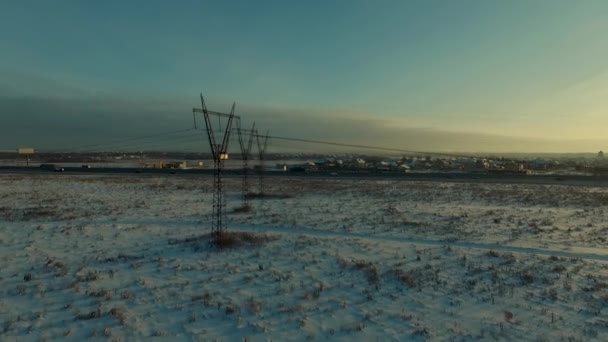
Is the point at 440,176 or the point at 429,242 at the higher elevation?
the point at 440,176

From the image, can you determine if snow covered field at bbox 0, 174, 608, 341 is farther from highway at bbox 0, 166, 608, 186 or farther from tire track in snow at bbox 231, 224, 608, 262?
highway at bbox 0, 166, 608, 186

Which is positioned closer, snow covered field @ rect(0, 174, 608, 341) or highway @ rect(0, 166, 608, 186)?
snow covered field @ rect(0, 174, 608, 341)

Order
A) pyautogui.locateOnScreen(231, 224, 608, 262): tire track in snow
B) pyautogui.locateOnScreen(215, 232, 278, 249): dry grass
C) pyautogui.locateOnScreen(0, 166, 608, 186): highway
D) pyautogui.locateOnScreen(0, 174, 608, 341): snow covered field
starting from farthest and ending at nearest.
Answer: pyautogui.locateOnScreen(0, 166, 608, 186): highway → pyautogui.locateOnScreen(215, 232, 278, 249): dry grass → pyautogui.locateOnScreen(231, 224, 608, 262): tire track in snow → pyautogui.locateOnScreen(0, 174, 608, 341): snow covered field

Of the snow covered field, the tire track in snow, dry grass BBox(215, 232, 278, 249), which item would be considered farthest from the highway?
dry grass BBox(215, 232, 278, 249)

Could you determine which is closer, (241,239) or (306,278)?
(306,278)

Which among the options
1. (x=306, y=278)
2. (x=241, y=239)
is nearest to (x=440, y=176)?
(x=241, y=239)

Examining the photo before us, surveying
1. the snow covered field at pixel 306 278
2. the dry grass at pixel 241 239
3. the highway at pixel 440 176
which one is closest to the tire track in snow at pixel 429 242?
the snow covered field at pixel 306 278

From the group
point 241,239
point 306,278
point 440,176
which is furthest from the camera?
point 440,176

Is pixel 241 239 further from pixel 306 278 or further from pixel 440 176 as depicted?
pixel 440 176

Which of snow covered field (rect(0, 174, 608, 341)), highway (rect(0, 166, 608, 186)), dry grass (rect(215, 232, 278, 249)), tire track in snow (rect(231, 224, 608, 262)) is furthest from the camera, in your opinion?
highway (rect(0, 166, 608, 186))
